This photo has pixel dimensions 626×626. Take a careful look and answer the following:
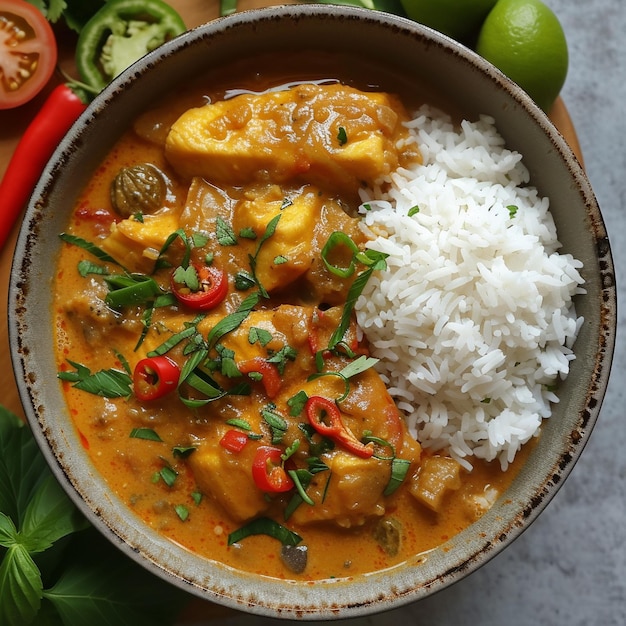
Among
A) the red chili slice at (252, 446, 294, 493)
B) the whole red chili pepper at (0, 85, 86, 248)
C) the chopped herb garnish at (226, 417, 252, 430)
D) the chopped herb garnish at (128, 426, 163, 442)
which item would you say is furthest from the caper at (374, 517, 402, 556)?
the whole red chili pepper at (0, 85, 86, 248)

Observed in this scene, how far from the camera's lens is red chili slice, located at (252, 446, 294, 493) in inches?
102

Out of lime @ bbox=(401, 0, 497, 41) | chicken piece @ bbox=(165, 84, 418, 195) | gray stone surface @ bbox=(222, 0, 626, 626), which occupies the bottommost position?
gray stone surface @ bbox=(222, 0, 626, 626)

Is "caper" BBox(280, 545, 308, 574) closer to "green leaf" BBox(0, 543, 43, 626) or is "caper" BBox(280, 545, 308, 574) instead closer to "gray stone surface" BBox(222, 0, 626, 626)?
"gray stone surface" BBox(222, 0, 626, 626)

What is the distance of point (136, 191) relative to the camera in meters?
2.81

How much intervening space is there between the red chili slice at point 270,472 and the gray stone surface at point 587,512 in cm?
103

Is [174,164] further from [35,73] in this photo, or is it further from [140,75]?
[35,73]

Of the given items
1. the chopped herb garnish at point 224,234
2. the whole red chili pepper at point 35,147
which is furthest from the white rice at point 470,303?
the whole red chili pepper at point 35,147

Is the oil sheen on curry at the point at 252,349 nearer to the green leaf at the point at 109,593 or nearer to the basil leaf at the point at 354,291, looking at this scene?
the basil leaf at the point at 354,291

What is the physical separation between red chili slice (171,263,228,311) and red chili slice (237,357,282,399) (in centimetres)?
26

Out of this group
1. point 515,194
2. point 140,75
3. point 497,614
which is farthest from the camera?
point 497,614

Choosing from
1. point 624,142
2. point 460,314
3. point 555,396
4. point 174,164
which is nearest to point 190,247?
point 174,164

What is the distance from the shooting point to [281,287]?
2760mm

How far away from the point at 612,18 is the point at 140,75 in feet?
7.33

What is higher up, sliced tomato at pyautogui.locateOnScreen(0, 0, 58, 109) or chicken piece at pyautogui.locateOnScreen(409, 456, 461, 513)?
sliced tomato at pyautogui.locateOnScreen(0, 0, 58, 109)
